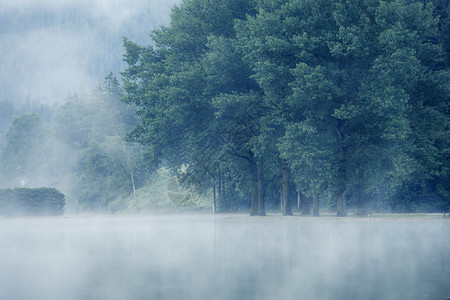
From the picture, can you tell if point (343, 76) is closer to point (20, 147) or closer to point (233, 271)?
point (233, 271)

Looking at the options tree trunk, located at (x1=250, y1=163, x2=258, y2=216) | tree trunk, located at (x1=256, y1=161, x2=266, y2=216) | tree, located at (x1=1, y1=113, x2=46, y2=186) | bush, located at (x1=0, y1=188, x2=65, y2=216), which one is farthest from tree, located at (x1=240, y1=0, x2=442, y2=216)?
tree, located at (x1=1, y1=113, x2=46, y2=186)

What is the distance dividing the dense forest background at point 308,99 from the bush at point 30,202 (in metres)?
18.2

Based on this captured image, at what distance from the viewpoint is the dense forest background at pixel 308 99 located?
36.8 meters

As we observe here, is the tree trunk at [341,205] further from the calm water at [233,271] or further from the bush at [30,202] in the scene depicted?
the bush at [30,202]

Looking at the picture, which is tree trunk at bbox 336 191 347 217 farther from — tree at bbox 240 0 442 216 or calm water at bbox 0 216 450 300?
calm water at bbox 0 216 450 300

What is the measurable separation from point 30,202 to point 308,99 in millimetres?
39978

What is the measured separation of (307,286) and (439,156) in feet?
106

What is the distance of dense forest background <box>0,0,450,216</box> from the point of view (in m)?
36.8

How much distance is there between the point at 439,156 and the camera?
40188 mm

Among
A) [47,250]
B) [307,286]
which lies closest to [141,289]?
[307,286]

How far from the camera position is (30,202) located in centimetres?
6669

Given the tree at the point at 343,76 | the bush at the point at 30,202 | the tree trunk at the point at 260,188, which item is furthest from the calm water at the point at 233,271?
the bush at the point at 30,202

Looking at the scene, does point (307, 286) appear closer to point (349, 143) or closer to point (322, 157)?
point (322, 157)

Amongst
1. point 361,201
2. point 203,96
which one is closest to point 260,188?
point 203,96
